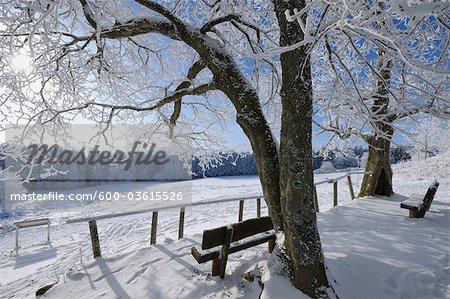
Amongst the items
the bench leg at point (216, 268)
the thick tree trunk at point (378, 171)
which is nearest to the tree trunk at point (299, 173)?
the bench leg at point (216, 268)

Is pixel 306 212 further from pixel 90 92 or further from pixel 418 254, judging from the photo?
pixel 90 92

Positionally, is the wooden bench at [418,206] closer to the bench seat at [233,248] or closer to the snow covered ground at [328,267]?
the snow covered ground at [328,267]

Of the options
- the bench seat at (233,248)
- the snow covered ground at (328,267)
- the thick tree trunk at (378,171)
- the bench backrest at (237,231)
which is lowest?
the snow covered ground at (328,267)

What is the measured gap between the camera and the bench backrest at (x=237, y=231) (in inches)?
133

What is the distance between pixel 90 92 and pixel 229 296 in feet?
18.1

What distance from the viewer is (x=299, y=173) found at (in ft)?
9.62

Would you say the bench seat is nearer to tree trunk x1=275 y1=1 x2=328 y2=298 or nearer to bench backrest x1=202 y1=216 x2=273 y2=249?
bench backrest x1=202 y1=216 x2=273 y2=249

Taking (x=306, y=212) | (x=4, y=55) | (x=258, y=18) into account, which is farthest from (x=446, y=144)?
(x=4, y=55)

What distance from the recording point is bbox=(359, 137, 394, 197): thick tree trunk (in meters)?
8.36

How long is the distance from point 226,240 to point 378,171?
281 inches

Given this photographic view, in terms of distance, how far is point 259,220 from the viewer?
12.9 ft

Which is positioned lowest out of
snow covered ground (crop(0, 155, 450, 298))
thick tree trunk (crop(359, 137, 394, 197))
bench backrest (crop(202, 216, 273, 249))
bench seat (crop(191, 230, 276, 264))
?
snow covered ground (crop(0, 155, 450, 298))

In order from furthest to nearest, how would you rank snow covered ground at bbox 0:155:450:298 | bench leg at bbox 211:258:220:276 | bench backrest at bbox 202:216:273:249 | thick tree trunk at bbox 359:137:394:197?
thick tree trunk at bbox 359:137:394:197 < bench leg at bbox 211:258:220:276 < bench backrest at bbox 202:216:273:249 < snow covered ground at bbox 0:155:450:298

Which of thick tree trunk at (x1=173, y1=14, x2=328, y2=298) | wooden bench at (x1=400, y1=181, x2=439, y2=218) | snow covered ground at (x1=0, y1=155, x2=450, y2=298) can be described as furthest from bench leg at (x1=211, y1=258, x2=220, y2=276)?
wooden bench at (x1=400, y1=181, x2=439, y2=218)
